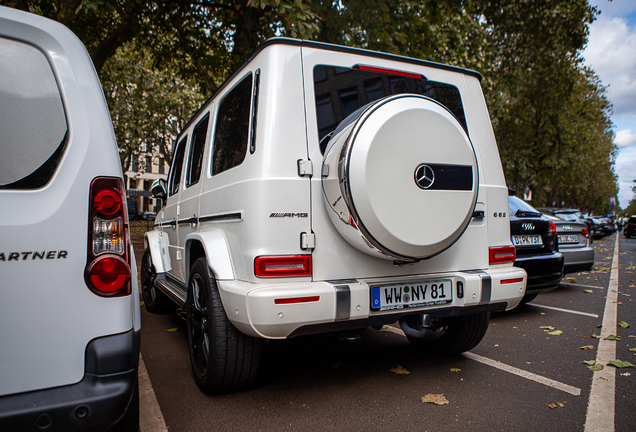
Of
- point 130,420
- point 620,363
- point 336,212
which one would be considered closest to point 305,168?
point 336,212

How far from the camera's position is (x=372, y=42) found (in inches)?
361

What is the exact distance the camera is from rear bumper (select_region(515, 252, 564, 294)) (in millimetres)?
4828

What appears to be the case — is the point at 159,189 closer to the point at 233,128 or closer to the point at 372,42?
the point at 233,128

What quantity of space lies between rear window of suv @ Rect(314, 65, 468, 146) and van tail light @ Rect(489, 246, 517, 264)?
123cm

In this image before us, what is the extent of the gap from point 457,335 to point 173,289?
247 centimetres

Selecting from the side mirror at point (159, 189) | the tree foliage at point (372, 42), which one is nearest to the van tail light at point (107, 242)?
the side mirror at point (159, 189)

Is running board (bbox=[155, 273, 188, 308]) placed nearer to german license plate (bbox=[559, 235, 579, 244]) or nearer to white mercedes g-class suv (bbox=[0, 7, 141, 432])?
white mercedes g-class suv (bbox=[0, 7, 141, 432])

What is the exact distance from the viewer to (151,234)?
5.04 metres

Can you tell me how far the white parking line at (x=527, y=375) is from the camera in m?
2.86

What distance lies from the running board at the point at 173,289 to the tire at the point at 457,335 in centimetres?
209

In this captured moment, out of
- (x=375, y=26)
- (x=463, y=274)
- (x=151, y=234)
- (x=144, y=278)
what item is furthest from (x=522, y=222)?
(x=375, y=26)

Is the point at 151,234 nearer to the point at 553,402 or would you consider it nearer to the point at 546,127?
the point at 553,402

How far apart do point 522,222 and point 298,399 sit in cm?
362

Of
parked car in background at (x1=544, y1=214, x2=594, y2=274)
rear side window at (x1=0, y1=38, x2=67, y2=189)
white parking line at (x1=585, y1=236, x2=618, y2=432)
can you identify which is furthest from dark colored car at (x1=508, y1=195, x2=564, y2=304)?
rear side window at (x1=0, y1=38, x2=67, y2=189)
